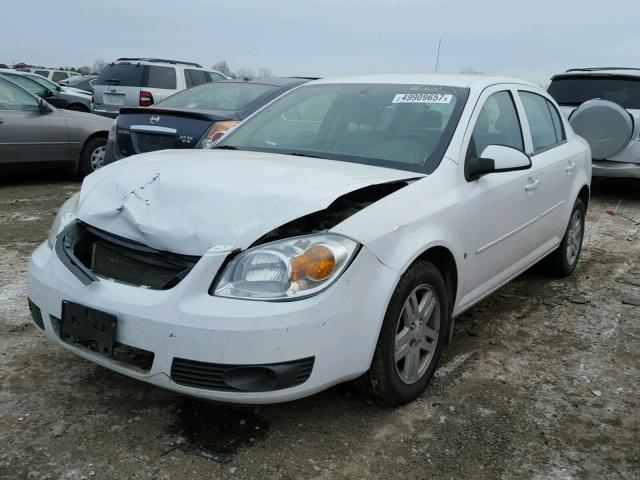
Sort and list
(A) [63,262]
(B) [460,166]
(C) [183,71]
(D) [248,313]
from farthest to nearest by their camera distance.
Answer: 1. (C) [183,71]
2. (B) [460,166]
3. (A) [63,262]
4. (D) [248,313]

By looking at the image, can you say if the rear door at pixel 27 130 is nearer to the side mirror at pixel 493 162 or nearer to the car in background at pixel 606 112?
the side mirror at pixel 493 162

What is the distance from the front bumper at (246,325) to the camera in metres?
2.37

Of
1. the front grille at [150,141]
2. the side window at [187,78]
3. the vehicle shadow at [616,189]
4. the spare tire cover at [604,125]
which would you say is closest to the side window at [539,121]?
the spare tire cover at [604,125]

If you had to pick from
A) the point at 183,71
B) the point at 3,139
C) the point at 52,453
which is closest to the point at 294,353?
the point at 52,453

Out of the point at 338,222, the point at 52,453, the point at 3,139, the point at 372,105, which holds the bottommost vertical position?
the point at 52,453

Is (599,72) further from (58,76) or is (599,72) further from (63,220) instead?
(58,76)

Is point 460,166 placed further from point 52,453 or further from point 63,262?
point 52,453

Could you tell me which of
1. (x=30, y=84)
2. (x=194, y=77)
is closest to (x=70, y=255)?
(x=194, y=77)

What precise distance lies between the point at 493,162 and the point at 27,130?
651 centimetres

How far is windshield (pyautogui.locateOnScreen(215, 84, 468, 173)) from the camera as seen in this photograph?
11.2 feet

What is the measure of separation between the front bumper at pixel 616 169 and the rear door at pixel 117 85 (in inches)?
322

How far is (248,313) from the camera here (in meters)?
2.37

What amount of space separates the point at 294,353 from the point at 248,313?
0.77 ft

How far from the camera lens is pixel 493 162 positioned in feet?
10.9
